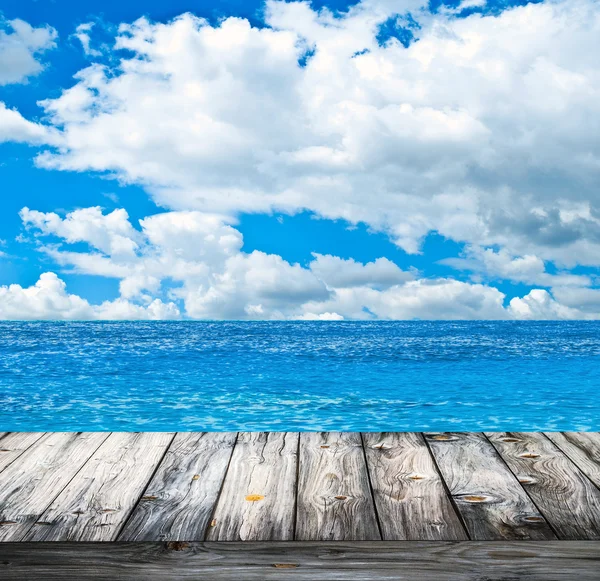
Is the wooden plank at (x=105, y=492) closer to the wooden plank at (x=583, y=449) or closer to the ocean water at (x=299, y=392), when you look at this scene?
the wooden plank at (x=583, y=449)

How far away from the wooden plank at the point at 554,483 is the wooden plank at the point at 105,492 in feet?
4.71

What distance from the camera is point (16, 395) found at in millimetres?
11344

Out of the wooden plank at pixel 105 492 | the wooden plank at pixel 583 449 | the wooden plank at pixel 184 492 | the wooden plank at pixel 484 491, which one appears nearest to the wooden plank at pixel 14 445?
the wooden plank at pixel 105 492

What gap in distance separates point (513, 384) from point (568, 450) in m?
10.8

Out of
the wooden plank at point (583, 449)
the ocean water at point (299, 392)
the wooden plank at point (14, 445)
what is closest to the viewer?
the wooden plank at point (583, 449)

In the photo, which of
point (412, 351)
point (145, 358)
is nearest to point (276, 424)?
point (145, 358)

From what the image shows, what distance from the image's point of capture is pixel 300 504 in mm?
1874

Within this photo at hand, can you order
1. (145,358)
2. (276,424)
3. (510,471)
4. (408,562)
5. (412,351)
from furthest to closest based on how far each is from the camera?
(412,351) < (145,358) < (276,424) < (510,471) < (408,562)

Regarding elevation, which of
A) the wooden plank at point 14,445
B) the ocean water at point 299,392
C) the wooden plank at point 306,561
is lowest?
the ocean water at point 299,392

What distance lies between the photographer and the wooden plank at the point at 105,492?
1671mm

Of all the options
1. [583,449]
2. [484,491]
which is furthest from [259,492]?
[583,449]

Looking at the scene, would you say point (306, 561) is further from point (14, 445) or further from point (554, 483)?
point (14, 445)

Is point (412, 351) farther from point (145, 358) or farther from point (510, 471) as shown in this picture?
point (510, 471)

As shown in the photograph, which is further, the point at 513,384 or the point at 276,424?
the point at 513,384
